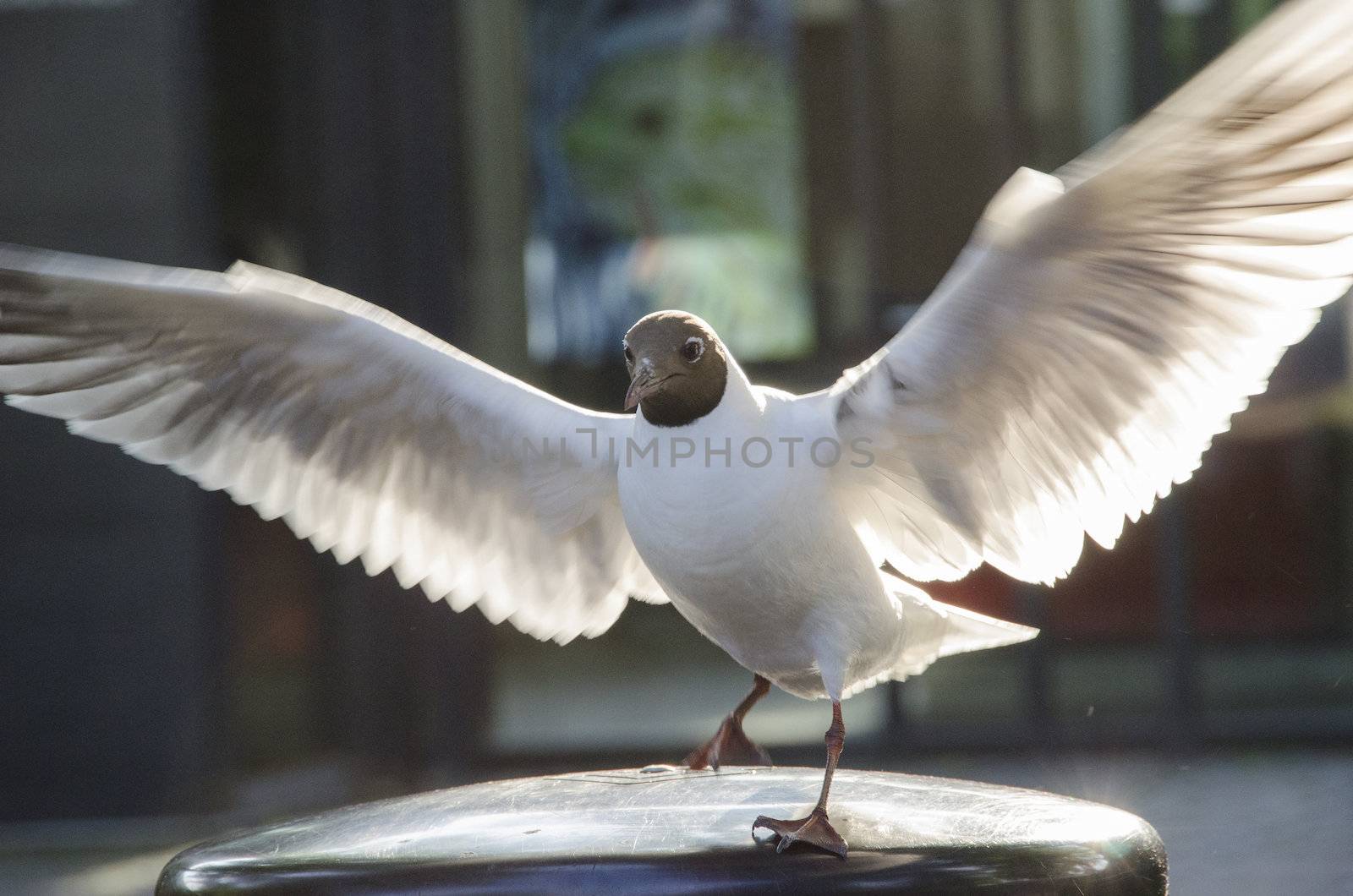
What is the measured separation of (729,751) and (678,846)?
1.13 meters

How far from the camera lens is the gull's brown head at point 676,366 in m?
2.77

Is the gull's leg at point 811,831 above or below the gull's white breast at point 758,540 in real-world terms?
below

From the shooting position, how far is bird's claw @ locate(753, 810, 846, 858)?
2191 mm

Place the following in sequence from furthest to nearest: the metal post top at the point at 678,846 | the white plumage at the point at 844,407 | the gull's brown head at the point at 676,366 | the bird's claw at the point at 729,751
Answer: the bird's claw at the point at 729,751 → the gull's brown head at the point at 676,366 → the white plumage at the point at 844,407 → the metal post top at the point at 678,846

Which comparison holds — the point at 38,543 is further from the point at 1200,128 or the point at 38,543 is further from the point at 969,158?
the point at 1200,128

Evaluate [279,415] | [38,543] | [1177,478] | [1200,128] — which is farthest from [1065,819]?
[38,543]

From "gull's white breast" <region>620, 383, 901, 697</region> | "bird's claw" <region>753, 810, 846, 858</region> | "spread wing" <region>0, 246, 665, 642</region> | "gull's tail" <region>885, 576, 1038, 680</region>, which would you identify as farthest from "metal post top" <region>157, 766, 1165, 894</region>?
"spread wing" <region>0, 246, 665, 642</region>

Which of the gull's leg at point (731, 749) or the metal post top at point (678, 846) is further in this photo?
the gull's leg at point (731, 749)

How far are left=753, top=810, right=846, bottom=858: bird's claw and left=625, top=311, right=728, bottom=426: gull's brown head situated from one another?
82 centimetres

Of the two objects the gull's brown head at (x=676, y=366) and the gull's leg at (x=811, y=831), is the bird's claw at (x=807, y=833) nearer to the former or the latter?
the gull's leg at (x=811, y=831)

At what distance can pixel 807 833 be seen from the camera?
2223mm

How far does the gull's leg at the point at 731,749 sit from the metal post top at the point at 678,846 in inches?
21.9

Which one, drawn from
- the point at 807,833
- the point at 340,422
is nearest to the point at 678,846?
the point at 807,833

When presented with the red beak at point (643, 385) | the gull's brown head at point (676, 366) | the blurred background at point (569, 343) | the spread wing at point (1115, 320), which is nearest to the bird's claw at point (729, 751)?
the spread wing at point (1115, 320)
